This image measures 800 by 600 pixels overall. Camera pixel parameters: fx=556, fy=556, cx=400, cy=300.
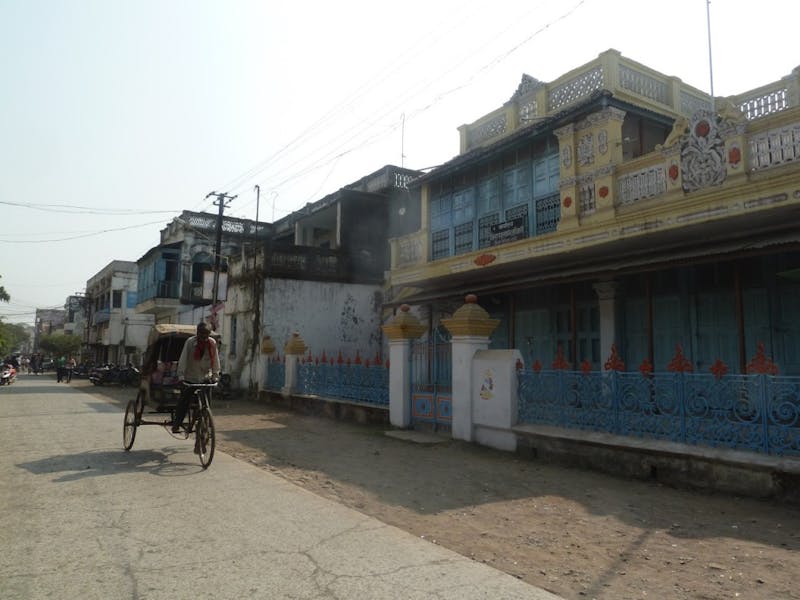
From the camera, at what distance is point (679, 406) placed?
6371 mm

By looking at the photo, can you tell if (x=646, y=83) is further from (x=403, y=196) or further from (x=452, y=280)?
(x=403, y=196)

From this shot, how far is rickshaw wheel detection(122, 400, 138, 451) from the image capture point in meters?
7.92

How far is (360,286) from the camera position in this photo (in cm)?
1994

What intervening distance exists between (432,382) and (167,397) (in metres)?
4.50

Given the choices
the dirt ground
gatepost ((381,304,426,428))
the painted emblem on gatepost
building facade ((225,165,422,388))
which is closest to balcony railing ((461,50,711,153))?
the painted emblem on gatepost

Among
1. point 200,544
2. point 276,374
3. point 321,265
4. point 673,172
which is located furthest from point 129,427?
point 321,265

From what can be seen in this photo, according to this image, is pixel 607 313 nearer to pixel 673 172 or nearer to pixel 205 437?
pixel 673 172

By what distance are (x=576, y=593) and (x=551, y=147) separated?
10.9 meters

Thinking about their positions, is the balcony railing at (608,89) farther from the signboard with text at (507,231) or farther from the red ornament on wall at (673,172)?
the signboard with text at (507,231)

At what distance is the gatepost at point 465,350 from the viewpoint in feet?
29.6

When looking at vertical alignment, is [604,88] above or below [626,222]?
above

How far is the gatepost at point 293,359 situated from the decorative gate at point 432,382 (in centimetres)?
563

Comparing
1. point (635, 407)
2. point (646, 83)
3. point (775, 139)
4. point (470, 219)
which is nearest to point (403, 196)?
point (470, 219)

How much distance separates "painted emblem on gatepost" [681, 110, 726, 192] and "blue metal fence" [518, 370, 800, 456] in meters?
4.40
